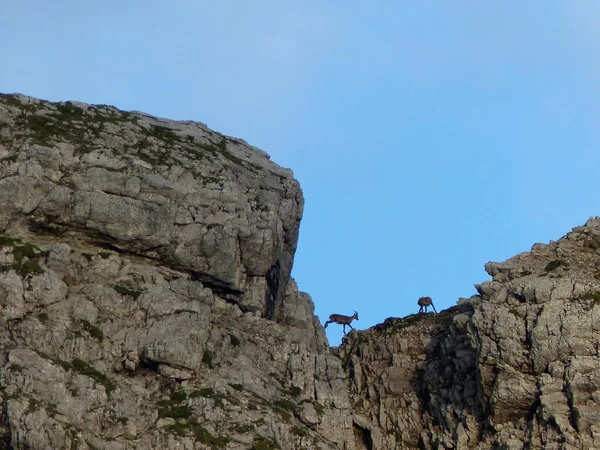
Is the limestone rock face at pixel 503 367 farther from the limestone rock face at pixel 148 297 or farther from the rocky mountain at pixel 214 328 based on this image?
the limestone rock face at pixel 148 297

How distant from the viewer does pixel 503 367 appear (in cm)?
5509

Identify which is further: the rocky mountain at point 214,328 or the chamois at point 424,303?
the chamois at point 424,303

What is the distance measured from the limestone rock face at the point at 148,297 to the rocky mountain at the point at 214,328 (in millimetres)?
109

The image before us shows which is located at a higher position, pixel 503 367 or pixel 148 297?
pixel 148 297

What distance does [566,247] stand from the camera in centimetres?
6259

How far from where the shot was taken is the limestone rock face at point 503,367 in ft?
175

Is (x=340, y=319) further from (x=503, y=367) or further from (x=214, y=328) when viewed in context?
(x=503, y=367)

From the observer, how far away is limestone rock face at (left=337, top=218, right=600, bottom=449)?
175 feet

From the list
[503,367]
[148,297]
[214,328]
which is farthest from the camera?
[214,328]

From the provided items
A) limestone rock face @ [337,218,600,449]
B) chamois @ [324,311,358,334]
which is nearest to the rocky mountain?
limestone rock face @ [337,218,600,449]

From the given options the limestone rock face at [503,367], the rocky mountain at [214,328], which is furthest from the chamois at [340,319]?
the limestone rock face at [503,367]

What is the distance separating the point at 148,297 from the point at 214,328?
14.0ft

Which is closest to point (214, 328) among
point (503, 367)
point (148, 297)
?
point (148, 297)

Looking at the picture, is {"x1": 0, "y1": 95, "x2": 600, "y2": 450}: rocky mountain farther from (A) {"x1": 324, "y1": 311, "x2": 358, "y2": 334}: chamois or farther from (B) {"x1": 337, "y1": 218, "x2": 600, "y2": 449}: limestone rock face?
(A) {"x1": 324, "y1": 311, "x2": 358, "y2": 334}: chamois
